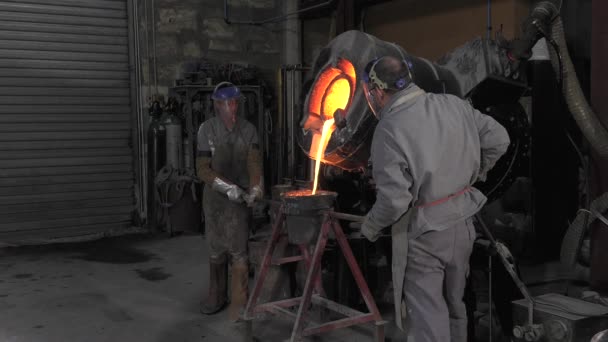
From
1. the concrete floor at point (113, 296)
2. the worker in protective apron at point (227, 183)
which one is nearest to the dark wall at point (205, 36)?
the concrete floor at point (113, 296)

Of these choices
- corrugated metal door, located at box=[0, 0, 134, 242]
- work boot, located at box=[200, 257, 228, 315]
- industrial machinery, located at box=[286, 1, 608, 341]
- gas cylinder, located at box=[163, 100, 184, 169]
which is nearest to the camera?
industrial machinery, located at box=[286, 1, 608, 341]

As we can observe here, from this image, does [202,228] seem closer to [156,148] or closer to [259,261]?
[156,148]

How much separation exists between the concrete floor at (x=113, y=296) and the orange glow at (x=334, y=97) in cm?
161

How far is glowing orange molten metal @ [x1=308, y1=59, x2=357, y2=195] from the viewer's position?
166 inches

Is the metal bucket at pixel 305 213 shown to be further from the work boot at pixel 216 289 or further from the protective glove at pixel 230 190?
the work boot at pixel 216 289

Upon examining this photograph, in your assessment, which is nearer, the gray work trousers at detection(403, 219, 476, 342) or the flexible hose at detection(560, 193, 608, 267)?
the gray work trousers at detection(403, 219, 476, 342)

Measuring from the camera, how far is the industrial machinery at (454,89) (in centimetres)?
417

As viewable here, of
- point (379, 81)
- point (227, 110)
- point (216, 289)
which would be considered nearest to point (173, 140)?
point (227, 110)

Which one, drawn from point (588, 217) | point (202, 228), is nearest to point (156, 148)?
point (202, 228)

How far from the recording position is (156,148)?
8344 mm

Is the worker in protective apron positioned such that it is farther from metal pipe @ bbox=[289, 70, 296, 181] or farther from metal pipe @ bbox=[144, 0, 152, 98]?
metal pipe @ bbox=[144, 0, 152, 98]

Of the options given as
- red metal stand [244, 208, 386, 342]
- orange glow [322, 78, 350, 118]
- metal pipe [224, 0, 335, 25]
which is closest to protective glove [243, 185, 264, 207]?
red metal stand [244, 208, 386, 342]

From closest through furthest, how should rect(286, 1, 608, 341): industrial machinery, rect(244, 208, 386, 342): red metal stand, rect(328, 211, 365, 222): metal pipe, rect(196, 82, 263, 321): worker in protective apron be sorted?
rect(328, 211, 365, 222): metal pipe → rect(244, 208, 386, 342): red metal stand → rect(286, 1, 608, 341): industrial machinery → rect(196, 82, 263, 321): worker in protective apron

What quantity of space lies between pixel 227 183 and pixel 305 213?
3.38 ft
